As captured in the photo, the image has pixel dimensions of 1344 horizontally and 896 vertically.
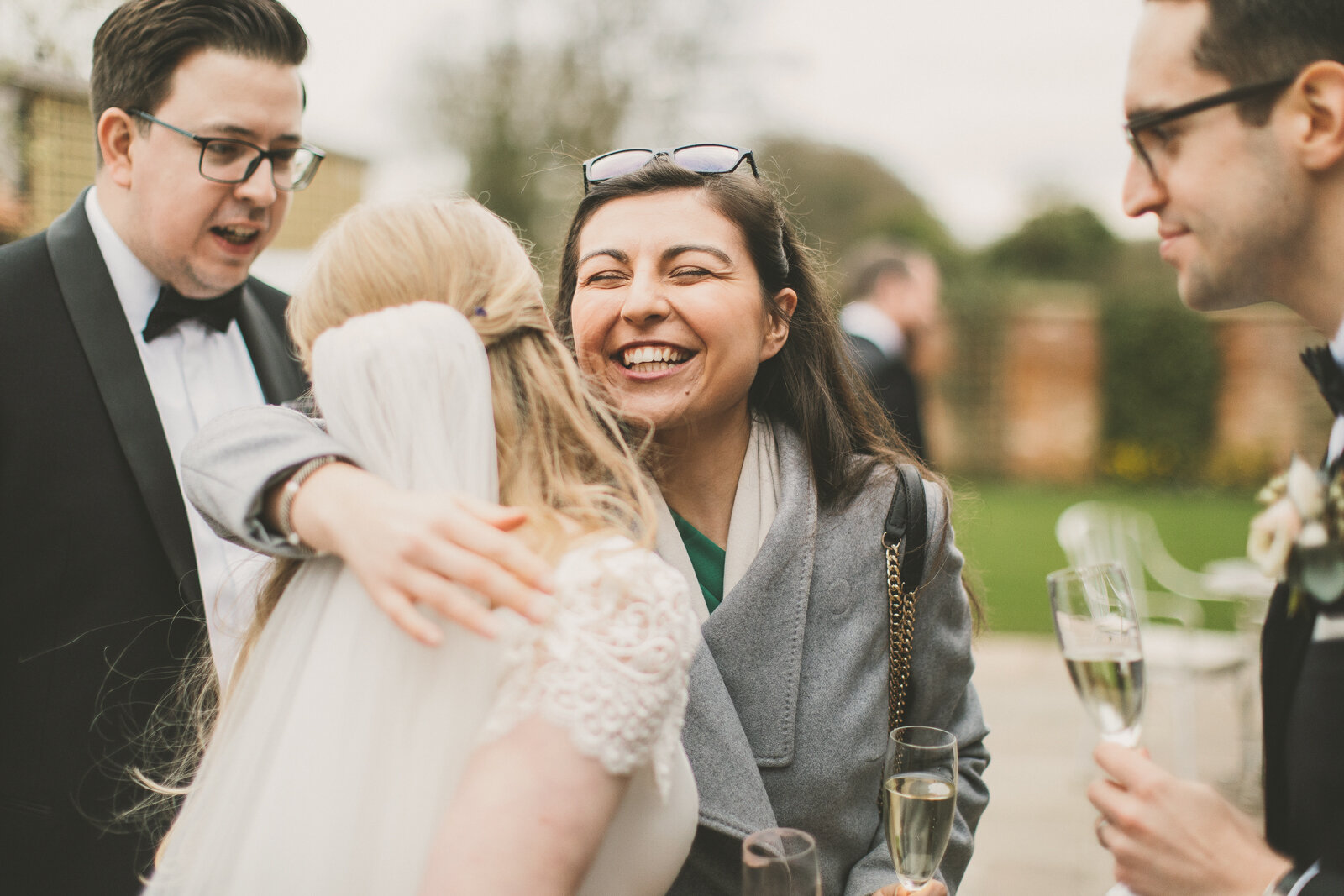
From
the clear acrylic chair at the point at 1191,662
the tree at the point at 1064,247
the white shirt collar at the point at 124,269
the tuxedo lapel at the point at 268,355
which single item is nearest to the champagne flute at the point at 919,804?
the tuxedo lapel at the point at 268,355

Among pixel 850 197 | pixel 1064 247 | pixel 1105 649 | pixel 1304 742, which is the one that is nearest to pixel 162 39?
pixel 1105 649

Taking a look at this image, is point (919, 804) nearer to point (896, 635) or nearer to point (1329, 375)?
point (896, 635)

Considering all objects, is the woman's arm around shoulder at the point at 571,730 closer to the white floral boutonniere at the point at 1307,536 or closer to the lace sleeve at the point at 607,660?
the lace sleeve at the point at 607,660

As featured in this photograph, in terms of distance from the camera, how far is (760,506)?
2104 mm

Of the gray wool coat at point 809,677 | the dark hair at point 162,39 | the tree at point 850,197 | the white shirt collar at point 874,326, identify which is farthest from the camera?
the tree at point 850,197

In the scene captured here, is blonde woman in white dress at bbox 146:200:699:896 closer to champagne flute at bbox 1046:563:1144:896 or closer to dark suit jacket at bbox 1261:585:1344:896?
champagne flute at bbox 1046:563:1144:896

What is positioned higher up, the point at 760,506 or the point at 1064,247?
the point at 760,506

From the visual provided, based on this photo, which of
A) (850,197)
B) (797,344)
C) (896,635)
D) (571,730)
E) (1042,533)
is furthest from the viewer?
(850,197)

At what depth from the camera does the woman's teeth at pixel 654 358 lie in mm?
2035

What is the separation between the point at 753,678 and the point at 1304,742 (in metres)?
0.89

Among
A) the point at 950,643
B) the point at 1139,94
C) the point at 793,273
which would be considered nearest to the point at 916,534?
the point at 950,643

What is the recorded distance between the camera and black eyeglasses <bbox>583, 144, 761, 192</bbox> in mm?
2139

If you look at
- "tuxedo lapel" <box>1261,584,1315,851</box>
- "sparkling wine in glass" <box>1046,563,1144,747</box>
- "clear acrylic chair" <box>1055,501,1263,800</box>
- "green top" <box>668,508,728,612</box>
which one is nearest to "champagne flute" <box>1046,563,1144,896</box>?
"sparkling wine in glass" <box>1046,563,1144,747</box>

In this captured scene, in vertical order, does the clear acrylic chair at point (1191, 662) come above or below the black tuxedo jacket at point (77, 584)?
below
